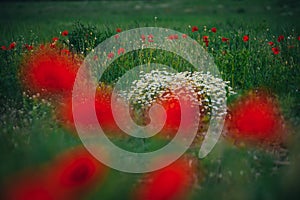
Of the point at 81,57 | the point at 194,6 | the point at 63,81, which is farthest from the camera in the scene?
the point at 194,6

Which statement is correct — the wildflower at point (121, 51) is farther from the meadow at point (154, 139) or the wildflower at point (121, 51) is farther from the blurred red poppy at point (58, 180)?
the blurred red poppy at point (58, 180)

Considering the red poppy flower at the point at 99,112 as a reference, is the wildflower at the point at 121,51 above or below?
above

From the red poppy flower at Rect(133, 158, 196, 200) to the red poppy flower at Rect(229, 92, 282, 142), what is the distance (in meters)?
1.03

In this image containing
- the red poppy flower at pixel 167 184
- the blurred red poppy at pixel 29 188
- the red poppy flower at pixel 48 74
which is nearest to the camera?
the blurred red poppy at pixel 29 188

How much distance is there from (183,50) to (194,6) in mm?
20021

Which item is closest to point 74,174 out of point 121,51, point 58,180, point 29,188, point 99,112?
point 58,180

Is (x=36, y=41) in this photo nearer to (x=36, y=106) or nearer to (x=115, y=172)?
(x=36, y=106)

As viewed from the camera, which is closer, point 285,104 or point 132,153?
point 132,153

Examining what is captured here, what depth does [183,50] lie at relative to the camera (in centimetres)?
773

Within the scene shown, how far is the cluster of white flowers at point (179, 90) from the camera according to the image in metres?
5.54

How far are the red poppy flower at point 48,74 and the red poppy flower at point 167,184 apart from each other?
2475 mm

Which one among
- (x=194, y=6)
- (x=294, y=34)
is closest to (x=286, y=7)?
(x=194, y=6)

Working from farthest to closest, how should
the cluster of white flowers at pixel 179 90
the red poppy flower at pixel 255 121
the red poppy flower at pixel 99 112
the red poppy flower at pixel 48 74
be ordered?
the red poppy flower at pixel 48 74
the cluster of white flowers at pixel 179 90
the red poppy flower at pixel 99 112
the red poppy flower at pixel 255 121

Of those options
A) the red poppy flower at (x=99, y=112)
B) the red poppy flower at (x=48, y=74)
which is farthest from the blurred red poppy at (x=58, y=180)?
the red poppy flower at (x=48, y=74)
